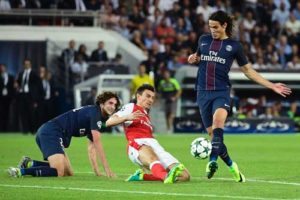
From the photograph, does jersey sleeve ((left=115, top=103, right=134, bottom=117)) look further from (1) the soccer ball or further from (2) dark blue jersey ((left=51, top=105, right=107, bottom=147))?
(1) the soccer ball

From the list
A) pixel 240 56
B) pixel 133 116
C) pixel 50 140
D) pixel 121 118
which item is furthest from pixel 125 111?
pixel 240 56

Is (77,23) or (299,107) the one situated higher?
(77,23)

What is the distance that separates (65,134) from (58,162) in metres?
0.55

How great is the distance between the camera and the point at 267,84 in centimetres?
1498

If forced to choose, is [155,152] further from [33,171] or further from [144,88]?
[33,171]

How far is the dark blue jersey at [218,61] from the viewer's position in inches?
610

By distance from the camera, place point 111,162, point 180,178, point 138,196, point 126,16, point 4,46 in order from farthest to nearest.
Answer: point 126,16
point 4,46
point 111,162
point 180,178
point 138,196

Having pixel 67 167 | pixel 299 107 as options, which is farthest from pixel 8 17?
pixel 67 167

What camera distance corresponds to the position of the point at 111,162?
2034 cm

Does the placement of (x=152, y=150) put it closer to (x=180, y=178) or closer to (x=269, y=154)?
(x=180, y=178)

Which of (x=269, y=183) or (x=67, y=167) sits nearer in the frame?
(x=269, y=183)

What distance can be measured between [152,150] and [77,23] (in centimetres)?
2183

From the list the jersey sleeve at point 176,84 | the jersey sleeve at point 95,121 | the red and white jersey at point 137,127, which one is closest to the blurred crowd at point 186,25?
the jersey sleeve at point 176,84

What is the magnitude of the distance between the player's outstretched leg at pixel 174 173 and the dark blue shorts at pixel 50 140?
205 cm
